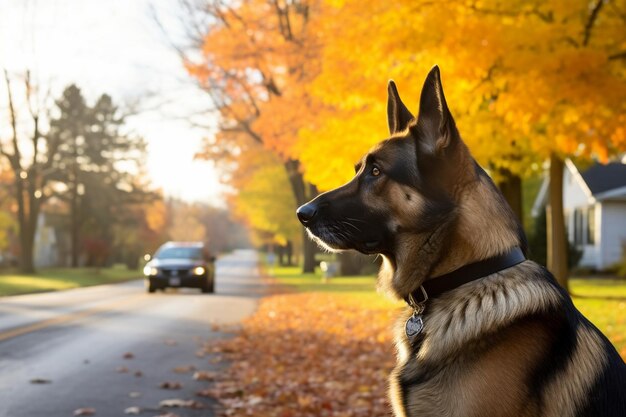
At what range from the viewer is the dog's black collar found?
3.43 meters

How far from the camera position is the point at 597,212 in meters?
40.3

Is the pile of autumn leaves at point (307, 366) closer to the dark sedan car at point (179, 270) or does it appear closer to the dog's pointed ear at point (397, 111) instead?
the dog's pointed ear at point (397, 111)

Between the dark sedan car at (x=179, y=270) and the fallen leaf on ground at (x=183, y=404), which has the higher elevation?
the dark sedan car at (x=179, y=270)

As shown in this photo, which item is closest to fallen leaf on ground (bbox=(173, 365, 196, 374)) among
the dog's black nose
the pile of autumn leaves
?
the pile of autumn leaves

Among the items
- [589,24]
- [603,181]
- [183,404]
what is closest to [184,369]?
[183,404]

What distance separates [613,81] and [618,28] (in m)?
1.17

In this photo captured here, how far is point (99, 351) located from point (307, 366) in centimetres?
325

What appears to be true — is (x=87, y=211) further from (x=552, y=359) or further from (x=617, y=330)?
(x=552, y=359)

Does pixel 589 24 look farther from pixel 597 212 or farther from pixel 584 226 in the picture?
pixel 584 226

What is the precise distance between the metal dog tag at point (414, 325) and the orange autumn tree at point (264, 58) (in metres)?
27.1

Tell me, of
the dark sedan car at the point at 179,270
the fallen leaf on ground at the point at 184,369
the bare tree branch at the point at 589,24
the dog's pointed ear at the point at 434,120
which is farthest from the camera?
the dark sedan car at the point at 179,270

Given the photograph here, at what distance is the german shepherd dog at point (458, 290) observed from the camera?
10.4 feet

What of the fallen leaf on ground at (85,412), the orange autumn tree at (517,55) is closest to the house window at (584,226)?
the orange autumn tree at (517,55)

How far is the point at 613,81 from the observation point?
12359 mm
